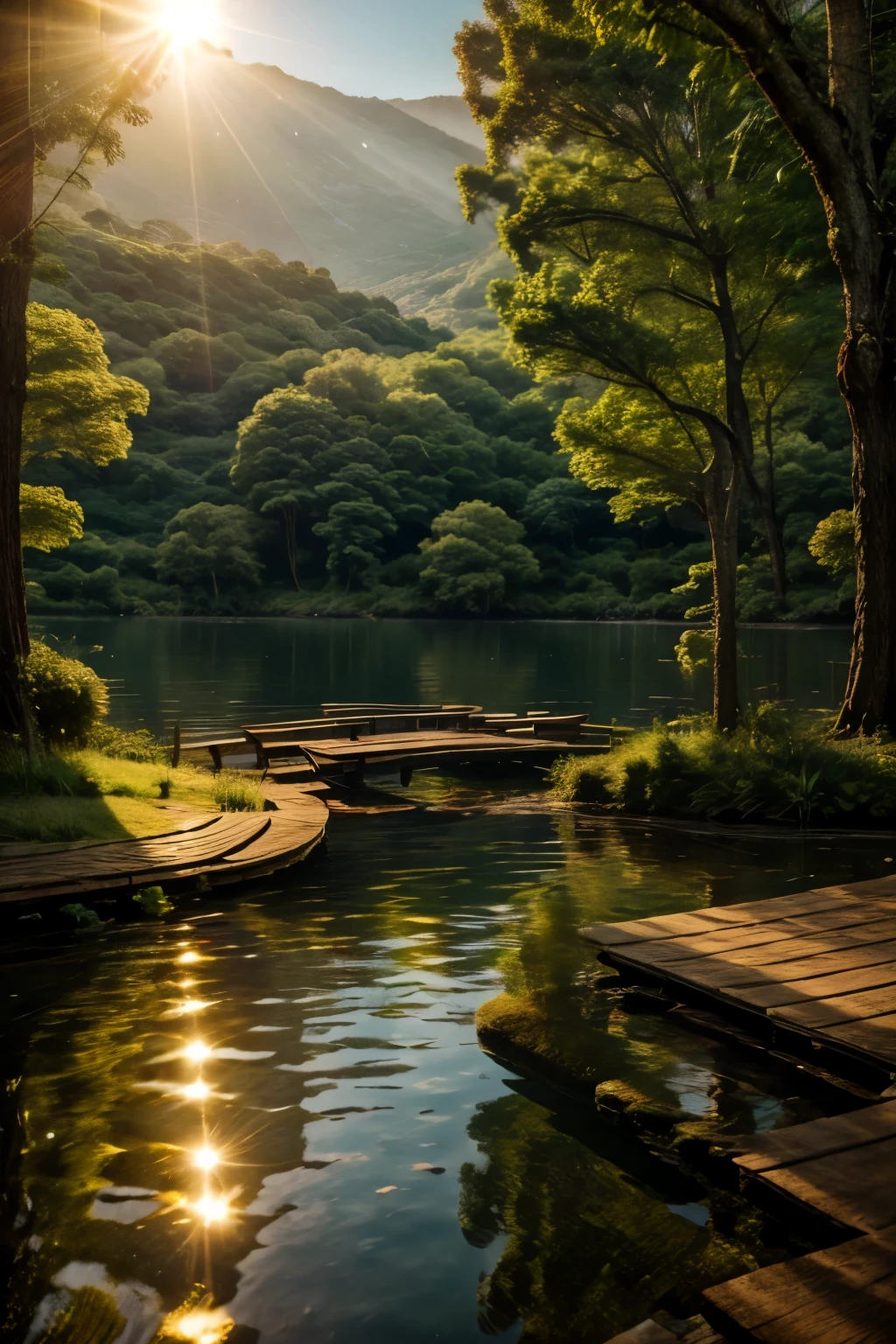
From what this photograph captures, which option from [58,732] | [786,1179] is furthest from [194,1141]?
[58,732]

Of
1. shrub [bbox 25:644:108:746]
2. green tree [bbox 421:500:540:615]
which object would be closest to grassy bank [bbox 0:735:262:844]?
shrub [bbox 25:644:108:746]

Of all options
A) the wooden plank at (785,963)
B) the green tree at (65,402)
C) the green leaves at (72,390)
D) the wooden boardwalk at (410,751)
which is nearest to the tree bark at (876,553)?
the wooden boardwalk at (410,751)

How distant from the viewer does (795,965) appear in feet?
19.7

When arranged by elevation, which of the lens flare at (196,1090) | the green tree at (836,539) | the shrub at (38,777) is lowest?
the lens flare at (196,1090)

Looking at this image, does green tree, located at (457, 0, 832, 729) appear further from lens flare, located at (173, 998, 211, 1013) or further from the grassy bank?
lens flare, located at (173, 998, 211, 1013)

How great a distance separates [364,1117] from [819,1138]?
2200 mm

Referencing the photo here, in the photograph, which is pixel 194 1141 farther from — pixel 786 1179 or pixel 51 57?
pixel 51 57

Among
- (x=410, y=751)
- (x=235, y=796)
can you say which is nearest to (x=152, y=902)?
(x=235, y=796)

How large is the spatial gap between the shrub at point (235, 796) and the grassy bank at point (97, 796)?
0.04 ft

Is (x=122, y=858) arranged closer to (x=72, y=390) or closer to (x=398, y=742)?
(x=398, y=742)

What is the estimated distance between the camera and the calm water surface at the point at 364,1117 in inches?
152

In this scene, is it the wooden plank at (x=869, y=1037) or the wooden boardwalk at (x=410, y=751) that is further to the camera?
the wooden boardwalk at (x=410, y=751)

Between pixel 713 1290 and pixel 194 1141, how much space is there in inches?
107

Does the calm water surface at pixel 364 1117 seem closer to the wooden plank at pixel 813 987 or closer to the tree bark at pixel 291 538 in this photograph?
the wooden plank at pixel 813 987
